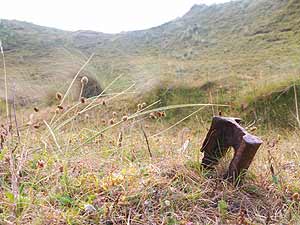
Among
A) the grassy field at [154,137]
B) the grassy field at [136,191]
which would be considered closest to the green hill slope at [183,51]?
the grassy field at [154,137]

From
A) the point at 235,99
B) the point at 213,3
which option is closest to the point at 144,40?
the point at 213,3

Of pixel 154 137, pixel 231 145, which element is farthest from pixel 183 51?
pixel 231 145

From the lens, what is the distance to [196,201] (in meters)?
1.46

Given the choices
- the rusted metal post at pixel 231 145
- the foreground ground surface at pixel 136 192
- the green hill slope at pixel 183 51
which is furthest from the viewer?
the green hill slope at pixel 183 51

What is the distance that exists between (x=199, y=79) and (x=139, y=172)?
6388 millimetres

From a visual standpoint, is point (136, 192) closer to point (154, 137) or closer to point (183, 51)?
point (154, 137)

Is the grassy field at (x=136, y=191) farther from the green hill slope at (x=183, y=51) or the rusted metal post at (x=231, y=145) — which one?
the green hill slope at (x=183, y=51)

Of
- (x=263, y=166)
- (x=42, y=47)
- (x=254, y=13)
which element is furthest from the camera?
(x=254, y=13)

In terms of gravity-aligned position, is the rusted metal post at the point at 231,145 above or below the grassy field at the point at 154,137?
above

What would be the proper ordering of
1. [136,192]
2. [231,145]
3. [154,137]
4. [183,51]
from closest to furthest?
[136,192]
[231,145]
[154,137]
[183,51]

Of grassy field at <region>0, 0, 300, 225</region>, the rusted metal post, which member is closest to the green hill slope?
grassy field at <region>0, 0, 300, 225</region>

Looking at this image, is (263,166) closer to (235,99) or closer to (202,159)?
(202,159)

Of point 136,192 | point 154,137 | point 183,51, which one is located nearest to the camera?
point 136,192

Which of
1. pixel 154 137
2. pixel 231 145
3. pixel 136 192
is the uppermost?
pixel 231 145
